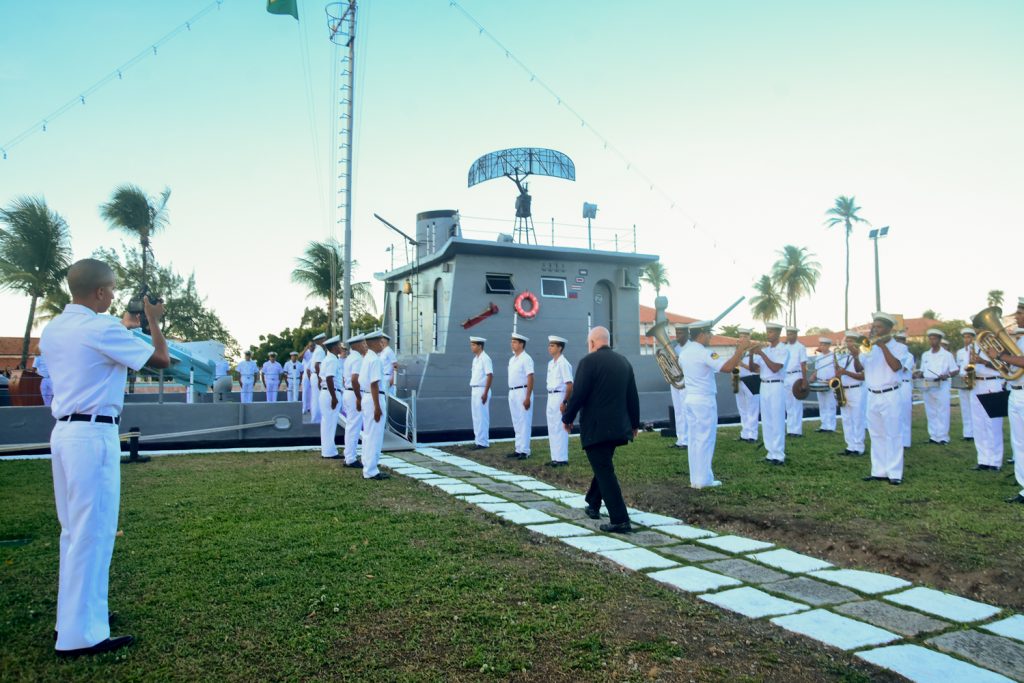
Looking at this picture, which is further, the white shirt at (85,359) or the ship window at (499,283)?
the ship window at (499,283)

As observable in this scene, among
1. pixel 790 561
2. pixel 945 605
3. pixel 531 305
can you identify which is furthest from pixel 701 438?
pixel 531 305

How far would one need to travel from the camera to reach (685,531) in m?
5.81

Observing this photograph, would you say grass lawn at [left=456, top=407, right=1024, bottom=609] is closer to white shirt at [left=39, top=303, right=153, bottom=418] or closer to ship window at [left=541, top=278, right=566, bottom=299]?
white shirt at [left=39, top=303, right=153, bottom=418]

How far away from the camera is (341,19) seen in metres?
16.6

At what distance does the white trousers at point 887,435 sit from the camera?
7922mm

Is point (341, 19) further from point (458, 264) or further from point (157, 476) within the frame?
point (157, 476)

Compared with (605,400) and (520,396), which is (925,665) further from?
(520,396)

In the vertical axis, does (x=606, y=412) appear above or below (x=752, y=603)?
above

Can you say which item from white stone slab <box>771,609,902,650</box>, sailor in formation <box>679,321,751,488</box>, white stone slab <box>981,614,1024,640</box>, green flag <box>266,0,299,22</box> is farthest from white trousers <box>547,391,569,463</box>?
green flag <box>266,0,299,22</box>

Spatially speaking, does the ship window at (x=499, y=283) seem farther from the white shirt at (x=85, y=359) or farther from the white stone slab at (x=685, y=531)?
the white shirt at (x=85, y=359)

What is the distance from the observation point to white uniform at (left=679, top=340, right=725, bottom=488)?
7656 millimetres

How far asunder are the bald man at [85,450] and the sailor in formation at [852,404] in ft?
31.6

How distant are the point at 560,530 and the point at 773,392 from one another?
19.8 ft

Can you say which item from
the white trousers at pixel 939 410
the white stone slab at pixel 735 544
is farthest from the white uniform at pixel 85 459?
the white trousers at pixel 939 410
